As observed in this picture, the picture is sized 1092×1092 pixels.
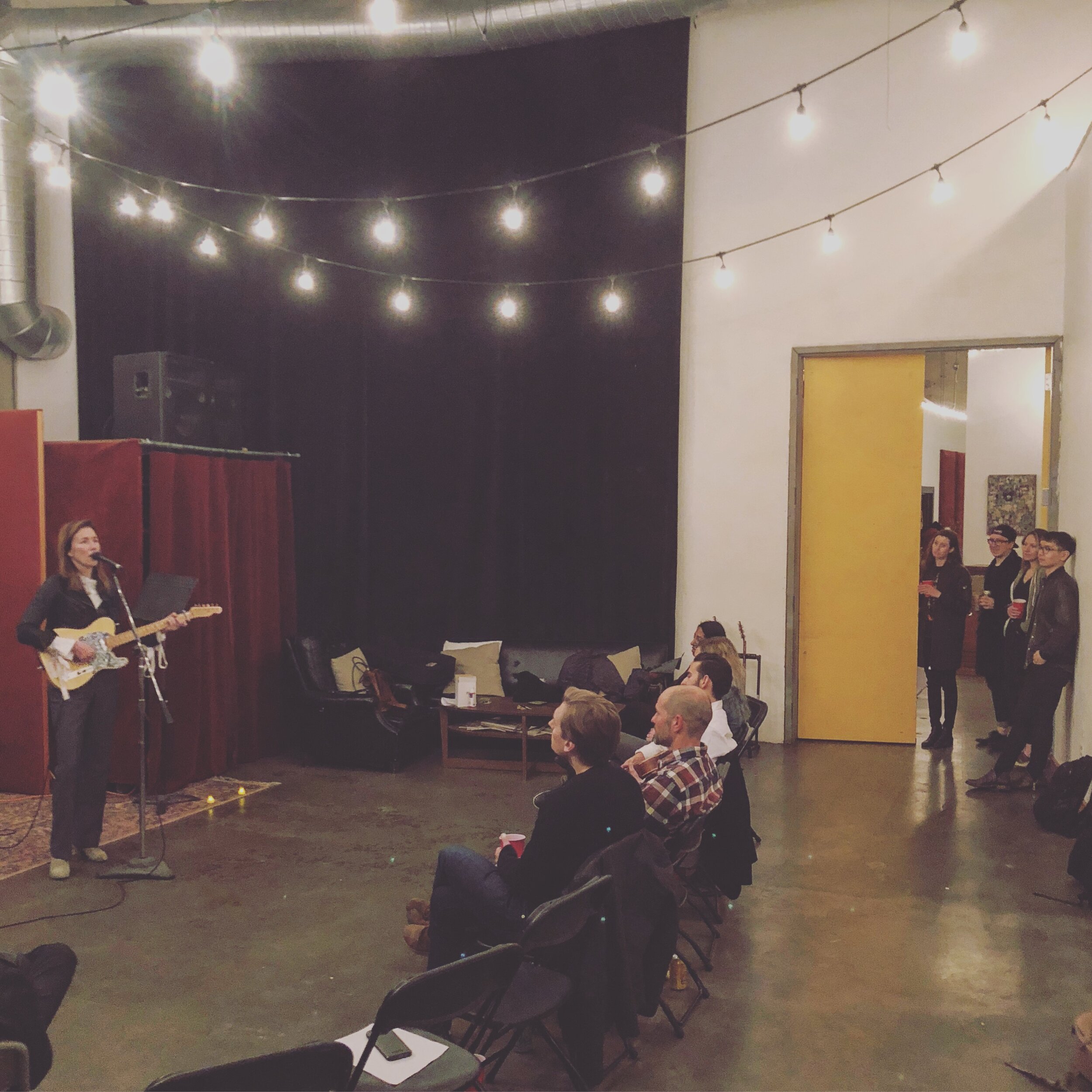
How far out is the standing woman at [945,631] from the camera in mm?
7188

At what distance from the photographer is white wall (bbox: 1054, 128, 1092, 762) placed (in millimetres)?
5766

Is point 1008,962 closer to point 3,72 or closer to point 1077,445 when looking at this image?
point 1077,445

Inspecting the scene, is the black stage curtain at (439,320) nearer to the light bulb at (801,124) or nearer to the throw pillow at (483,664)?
the throw pillow at (483,664)

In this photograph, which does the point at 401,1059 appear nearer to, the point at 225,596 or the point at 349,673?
the point at 225,596

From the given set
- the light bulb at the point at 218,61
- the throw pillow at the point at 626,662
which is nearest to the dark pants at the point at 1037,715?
the throw pillow at the point at 626,662

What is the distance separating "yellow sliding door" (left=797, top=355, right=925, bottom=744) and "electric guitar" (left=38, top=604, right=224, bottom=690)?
493cm

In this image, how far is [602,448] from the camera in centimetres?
761

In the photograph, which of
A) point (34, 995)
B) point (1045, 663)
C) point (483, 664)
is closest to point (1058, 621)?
point (1045, 663)

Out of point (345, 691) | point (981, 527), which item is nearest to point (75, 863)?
point (345, 691)

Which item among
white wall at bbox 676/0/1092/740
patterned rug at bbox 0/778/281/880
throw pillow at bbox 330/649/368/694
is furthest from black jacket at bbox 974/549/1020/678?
patterned rug at bbox 0/778/281/880

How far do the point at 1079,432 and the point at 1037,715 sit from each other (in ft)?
5.94

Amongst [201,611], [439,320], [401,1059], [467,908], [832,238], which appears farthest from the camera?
[439,320]

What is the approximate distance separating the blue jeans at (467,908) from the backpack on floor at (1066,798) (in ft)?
11.4

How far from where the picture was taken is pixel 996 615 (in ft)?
24.7
